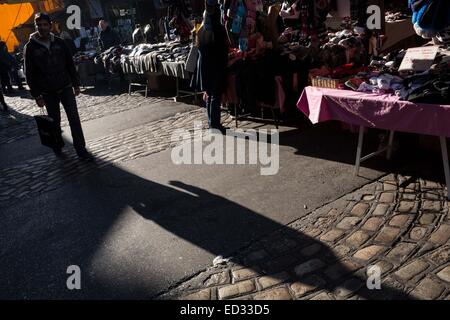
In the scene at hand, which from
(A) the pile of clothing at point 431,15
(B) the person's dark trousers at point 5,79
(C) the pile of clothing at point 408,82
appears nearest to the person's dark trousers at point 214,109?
(C) the pile of clothing at point 408,82

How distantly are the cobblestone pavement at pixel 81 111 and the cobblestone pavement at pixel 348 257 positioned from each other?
731 centimetres

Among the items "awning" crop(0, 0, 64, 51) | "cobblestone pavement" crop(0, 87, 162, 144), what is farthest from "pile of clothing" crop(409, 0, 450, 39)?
"awning" crop(0, 0, 64, 51)

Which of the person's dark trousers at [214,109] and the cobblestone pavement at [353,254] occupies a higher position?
the person's dark trousers at [214,109]

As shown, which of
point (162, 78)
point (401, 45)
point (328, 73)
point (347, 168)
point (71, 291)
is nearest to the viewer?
point (71, 291)

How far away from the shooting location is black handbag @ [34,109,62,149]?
658cm

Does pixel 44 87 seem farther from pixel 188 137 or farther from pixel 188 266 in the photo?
pixel 188 266

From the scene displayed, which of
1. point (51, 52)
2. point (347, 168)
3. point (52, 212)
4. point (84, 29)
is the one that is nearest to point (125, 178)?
point (52, 212)

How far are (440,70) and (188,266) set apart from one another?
3088 mm

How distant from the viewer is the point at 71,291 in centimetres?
334

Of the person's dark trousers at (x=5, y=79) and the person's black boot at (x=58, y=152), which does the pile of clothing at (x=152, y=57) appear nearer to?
the person's black boot at (x=58, y=152)

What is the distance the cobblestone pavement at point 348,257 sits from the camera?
2.93m

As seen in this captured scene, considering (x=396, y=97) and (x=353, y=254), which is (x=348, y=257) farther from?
(x=396, y=97)

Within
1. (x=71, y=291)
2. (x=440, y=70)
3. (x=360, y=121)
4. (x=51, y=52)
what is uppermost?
(x=51, y=52)

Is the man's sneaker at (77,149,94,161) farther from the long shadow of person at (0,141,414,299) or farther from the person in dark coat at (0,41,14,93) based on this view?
the person in dark coat at (0,41,14,93)
